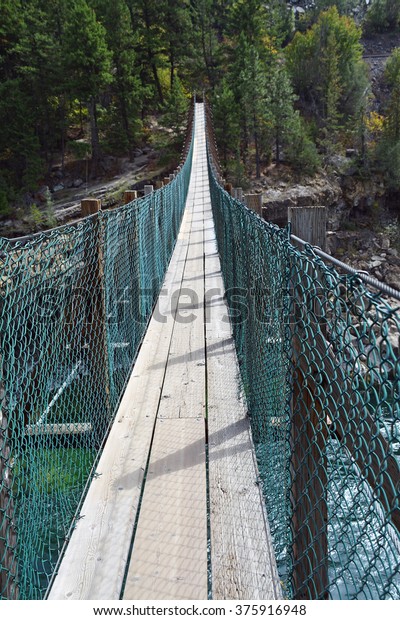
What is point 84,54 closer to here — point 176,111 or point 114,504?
point 176,111

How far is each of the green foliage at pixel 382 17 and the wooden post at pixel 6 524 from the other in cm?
6114

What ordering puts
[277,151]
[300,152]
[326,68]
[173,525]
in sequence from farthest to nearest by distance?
[326,68] → [277,151] → [300,152] → [173,525]

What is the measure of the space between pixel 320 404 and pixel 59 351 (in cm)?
160

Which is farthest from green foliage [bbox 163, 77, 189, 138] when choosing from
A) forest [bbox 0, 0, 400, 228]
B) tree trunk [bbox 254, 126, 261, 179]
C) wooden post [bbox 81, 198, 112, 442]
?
wooden post [bbox 81, 198, 112, 442]

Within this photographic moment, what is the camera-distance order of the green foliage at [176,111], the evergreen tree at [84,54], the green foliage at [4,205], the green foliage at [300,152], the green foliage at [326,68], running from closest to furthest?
1. the green foliage at [4,205]
2. the evergreen tree at [84,54]
3. the green foliage at [176,111]
4. the green foliage at [300,152]
5. the green foliage at [326,68]

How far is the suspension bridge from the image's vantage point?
Result: 119 centimetres

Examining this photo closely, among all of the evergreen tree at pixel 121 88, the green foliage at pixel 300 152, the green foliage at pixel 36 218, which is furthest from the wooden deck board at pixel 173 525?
the evergreen tree at pixel 121 88

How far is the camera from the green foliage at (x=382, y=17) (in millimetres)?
51594

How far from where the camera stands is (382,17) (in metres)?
52.0

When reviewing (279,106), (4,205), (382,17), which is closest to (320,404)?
(4,205)

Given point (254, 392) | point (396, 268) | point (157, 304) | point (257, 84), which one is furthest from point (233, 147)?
point (254, 392)

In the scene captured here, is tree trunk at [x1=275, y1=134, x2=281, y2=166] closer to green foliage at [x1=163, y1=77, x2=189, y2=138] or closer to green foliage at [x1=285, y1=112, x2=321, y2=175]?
green foliage at [x1=285, y1=112, x2=321, y2=175]

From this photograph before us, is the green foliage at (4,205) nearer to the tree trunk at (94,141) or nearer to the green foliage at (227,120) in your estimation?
the tree trunk at (94,141)

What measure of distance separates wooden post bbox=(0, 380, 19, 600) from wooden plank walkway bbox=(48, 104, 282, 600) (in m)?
0.34
